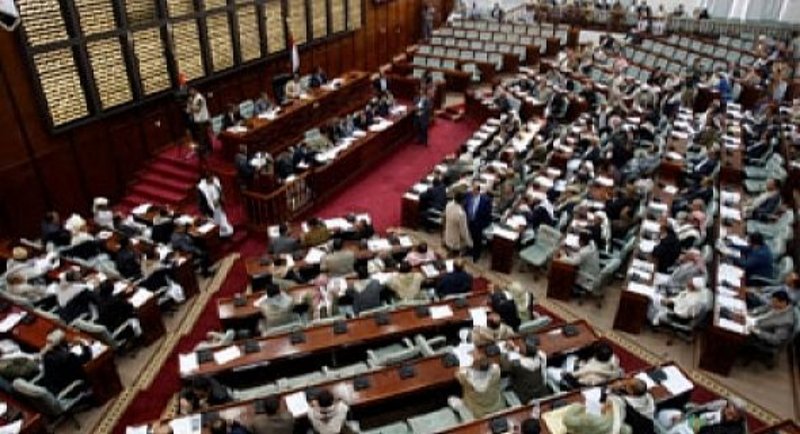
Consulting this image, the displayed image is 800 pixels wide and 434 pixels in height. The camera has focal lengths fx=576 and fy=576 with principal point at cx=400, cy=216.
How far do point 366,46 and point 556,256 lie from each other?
43.0 ft

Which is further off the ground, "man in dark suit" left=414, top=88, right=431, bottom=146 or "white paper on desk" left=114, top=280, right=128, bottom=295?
"man in dark suit" left=414, top=88, right=431, bottom=146

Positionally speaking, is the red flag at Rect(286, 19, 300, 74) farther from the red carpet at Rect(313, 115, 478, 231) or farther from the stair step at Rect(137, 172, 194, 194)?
the stair step at Rect(137, 172, 194, 194)

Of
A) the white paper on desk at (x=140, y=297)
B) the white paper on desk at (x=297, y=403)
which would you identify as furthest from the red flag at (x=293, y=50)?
the white paper on desk at (x=297, y=403)

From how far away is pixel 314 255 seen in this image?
9.05 m

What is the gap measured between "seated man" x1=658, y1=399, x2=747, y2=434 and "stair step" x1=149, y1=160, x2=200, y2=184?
31.9ft

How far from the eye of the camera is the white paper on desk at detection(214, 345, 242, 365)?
661cm

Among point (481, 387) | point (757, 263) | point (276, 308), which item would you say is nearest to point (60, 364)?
point (276, 308)

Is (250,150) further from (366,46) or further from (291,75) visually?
Answer: (366,46)

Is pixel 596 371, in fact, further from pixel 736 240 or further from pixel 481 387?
pixel 736 240

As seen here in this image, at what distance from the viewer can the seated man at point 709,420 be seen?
546 centimetres

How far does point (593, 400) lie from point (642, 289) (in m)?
2.90

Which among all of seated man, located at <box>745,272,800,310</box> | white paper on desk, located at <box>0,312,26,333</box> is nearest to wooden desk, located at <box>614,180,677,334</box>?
seated man, located at <box>745,272,800,310</box>

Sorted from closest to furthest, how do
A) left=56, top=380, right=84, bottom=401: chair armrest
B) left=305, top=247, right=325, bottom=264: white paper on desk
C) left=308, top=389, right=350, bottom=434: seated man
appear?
left=308, top=389, right=350, bottom=434: seated man → left=56, top=380, right=84, bottom=401: chair armrest → left=305, top=247, right=325, bottom=264: white paper on desk

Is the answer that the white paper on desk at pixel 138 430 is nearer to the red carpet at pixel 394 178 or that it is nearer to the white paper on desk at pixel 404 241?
the white paper on desk at pixel 404 241
